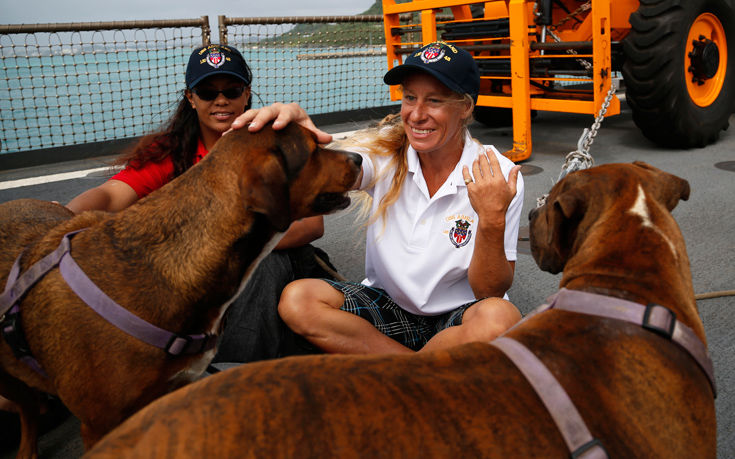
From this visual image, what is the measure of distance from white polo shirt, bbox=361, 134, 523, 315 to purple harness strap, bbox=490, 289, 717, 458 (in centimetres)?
116

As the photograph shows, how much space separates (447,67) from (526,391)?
1.83 meters

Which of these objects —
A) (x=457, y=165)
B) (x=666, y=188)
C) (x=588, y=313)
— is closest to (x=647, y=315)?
(x=588, y=313)

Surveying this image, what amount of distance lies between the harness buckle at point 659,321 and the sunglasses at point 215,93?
8.13ft

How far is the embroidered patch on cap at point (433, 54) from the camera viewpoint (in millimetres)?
2774

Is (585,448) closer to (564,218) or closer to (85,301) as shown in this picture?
(564,218)

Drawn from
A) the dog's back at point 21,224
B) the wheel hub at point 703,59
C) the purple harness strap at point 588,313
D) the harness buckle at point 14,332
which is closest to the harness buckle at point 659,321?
the purple harness strap at point 588,313

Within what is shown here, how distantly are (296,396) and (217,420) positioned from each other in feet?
0.58

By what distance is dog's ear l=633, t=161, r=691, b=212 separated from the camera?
73.9 inches

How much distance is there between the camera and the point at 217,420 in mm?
1205

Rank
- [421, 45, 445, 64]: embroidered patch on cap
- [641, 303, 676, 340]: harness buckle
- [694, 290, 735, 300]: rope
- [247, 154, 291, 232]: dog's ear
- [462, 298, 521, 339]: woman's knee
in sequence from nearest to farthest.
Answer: [641, 303, 676, 340]: harness buckle
[247, 154, 291, 232]: dog's ear
[462, 298, 521, 339]: woman's knee
[421, 45, 445, 64]: embroidered patch on cap
[694, 290, 735, 300]: rope

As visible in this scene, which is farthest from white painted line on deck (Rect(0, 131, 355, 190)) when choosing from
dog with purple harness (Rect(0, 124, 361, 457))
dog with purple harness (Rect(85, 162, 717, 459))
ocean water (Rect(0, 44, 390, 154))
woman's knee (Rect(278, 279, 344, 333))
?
dog with purple harness (Rect(85, 162, 717, 459))

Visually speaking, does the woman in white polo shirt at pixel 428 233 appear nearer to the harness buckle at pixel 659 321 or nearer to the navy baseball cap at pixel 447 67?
the navy baseball cap at pixel 447 67

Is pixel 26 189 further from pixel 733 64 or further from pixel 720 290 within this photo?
pixel 733 64

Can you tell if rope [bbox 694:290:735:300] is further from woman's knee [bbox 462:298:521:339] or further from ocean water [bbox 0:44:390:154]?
ocean water [bbox 0:44:390:154]
